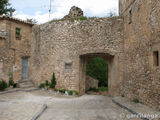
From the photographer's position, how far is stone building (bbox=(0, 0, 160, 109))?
706cm

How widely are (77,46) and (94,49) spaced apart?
1.18 m

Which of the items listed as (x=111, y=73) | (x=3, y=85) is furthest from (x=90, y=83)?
(x=3, y=85)

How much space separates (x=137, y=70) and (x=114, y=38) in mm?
3037

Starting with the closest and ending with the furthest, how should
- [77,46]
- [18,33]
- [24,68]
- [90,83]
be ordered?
[77,46] → [18,33] → [24,68] → [90,83]

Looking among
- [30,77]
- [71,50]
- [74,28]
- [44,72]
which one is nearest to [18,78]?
[30,77]

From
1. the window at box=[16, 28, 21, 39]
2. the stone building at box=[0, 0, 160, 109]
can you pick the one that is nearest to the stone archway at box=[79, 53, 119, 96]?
the stone building at box=[0, 0, 160, 109]

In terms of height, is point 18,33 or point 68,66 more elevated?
point 18,33

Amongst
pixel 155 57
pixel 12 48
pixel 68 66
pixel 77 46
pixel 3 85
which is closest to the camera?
pixel 155 57

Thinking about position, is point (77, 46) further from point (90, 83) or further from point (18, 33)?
point (90, 83)

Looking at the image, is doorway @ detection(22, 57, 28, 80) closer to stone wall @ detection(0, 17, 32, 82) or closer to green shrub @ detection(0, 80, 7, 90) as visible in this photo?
stone wall @ detection(0, 17, 32, 82)

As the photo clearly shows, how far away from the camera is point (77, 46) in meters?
10.9

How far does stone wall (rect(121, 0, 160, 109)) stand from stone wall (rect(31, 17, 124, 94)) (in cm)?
71

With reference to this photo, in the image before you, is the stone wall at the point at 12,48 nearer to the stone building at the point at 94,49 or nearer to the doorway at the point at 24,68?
the stone building at the point at 94,49

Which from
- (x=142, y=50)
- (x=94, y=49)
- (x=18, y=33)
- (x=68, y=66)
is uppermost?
(x=18, y=33)
